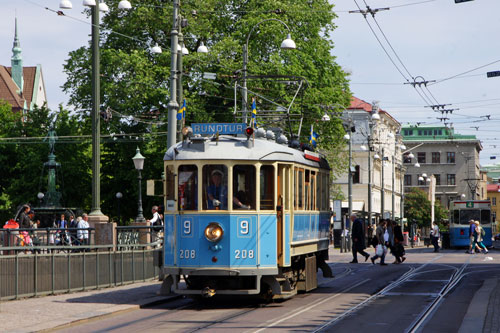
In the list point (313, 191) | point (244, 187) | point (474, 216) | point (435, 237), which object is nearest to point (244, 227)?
point (244, 187)

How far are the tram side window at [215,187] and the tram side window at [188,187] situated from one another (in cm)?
18

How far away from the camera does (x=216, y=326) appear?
1312 cm

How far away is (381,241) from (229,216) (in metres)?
16.1

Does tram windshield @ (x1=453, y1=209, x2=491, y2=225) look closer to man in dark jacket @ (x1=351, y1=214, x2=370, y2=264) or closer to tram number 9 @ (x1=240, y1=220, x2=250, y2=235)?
man in dark jacket @ (x1=351, y1=214, x2=370, y2=264)

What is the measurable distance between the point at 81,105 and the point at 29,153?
581 inches

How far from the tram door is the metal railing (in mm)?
2488

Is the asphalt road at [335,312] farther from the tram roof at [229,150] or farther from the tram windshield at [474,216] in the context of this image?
the tram windshield at [474,216]

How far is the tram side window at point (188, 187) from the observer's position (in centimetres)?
1630

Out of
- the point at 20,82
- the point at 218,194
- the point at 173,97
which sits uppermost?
the point at 20,82

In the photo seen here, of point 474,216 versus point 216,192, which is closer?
point 216,192

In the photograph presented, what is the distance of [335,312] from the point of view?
600 inches

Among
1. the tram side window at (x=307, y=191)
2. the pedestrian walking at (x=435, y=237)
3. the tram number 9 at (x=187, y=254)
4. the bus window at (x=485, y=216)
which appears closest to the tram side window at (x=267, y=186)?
the tram number 9 at (x=187, y=254)

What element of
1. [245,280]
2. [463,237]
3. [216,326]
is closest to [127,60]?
[463,237]

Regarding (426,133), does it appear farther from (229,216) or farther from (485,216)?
(229,216)
